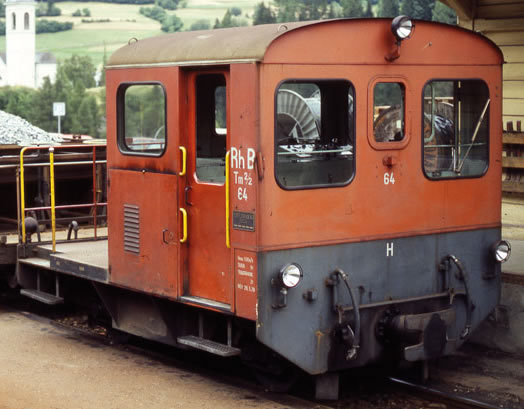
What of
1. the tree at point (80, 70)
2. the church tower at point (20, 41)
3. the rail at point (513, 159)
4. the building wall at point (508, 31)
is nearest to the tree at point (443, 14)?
the tree at point (80, 70)

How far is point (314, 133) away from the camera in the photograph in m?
7.66

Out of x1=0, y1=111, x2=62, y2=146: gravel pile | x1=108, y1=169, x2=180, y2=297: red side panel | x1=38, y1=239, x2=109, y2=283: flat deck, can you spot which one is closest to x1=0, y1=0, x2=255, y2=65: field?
x1=0, y1=111, x2=62, y2=146: gravel pile

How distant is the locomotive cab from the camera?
6.96 m

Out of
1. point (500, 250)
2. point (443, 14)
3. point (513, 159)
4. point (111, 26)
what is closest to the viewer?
point (500, 250)

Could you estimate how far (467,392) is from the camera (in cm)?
809

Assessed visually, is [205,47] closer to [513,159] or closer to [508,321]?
[508,321]

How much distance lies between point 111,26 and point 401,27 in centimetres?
13482

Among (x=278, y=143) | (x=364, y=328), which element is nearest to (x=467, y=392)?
(x=364, y=328)

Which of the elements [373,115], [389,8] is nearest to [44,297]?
[373,115]

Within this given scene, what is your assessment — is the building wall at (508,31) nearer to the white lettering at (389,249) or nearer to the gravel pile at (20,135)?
the gravel pile at (20,135)

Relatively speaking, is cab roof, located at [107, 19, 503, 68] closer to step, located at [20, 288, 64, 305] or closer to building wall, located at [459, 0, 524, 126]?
step, located at [20, 288, 64, 305]

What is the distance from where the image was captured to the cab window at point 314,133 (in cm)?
708

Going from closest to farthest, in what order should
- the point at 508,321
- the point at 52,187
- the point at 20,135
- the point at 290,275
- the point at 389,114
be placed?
the point at 290,275 → the point at 389,114 → the point at 508,321 → the point at 52,187 → the point at 20,135

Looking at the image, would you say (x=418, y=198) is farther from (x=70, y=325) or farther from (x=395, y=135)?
(x=70, y=325)
